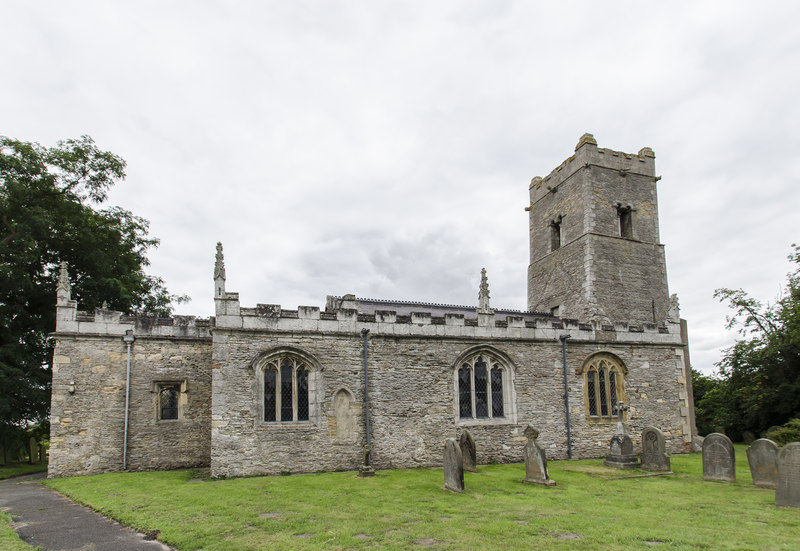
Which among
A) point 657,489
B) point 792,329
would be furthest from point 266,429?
point 792,329

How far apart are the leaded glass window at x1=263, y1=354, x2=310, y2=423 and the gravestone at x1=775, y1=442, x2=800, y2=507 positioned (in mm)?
10990

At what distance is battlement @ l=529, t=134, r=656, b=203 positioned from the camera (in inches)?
911

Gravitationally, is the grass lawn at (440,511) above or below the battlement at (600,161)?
below

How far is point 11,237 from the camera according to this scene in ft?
63.1

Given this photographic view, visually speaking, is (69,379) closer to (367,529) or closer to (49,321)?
(49,321)

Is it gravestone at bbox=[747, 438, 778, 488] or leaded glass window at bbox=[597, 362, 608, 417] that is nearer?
gravestone at bbox=[747, 438, 778, 488]

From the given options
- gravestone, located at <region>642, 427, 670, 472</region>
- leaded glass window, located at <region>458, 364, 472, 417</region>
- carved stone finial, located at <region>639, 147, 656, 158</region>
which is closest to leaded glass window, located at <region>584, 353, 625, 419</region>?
gravestone, located at <region>642, 427, 670, 472</region>

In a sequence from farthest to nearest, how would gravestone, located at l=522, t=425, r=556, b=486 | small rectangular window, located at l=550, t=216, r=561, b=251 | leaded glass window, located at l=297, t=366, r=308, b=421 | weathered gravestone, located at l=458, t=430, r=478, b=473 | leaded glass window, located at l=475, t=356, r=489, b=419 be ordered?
small rectangular window, located at l=550, t=216, r=561, b=251
leaded glass window, located at l=475, t=356, r=489, b=419
leaded glass window, located at l=297, t=366, r=308, b=421
weathered gravestone, located at l=458, t=430, r=478, b=473
gravestone, located at l=522, t=425, r=556, b=486

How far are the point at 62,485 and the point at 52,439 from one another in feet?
6.87

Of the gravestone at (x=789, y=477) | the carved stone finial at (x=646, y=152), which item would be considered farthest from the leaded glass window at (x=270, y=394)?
the carved stone finial at (x=646, y=152)

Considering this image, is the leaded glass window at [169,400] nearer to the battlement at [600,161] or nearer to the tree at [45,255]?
the tree at [45,255]

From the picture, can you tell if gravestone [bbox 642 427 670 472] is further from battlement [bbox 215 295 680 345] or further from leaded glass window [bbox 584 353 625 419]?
battlement [bbox 215 295 680 345]

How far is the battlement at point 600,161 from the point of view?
75.9ft

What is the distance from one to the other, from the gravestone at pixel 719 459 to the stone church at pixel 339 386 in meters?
4.22
